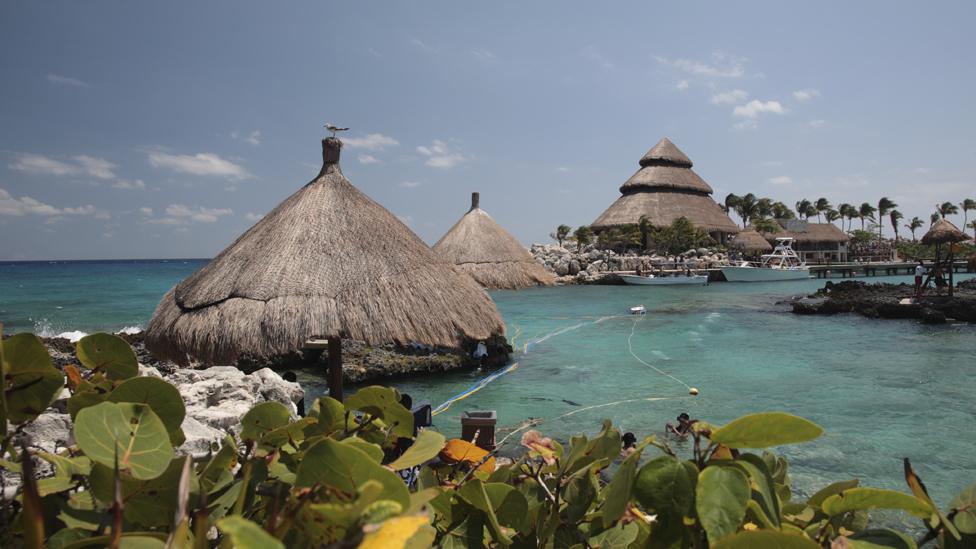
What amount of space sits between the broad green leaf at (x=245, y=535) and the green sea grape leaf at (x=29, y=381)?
15.7 inches

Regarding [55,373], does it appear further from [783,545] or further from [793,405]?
[793,405]

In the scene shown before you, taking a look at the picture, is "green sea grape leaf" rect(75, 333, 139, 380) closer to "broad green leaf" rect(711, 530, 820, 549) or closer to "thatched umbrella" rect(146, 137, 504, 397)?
"broad green leaf" rect(711, 530, 820, 549)

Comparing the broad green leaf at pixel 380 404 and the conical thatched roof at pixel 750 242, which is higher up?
the conical thatched roof at pixel 750 242

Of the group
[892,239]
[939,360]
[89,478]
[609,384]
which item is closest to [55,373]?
[89,478]

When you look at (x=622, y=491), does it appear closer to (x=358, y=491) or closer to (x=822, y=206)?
(x=358, y=491)

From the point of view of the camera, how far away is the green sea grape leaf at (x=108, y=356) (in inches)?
24.3

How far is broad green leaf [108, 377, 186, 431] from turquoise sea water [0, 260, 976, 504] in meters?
5.33

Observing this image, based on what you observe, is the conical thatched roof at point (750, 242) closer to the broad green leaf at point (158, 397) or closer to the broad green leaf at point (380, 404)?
the broad green leaf at point (380, 404)

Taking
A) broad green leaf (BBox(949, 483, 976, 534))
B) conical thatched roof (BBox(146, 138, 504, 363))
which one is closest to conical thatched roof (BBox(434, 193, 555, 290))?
conical thatched roof (BBox(146, 138, 504, 363))

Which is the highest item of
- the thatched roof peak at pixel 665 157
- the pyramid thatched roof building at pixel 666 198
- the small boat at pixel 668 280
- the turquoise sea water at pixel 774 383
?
the thatched roof peak at pixel 665 157

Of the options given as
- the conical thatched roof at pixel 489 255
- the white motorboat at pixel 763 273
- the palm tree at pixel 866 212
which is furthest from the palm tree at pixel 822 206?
the conical thatched roof at pixel 489 255

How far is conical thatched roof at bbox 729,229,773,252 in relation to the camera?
127 ft

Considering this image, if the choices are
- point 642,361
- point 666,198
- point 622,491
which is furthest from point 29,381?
point 666,198

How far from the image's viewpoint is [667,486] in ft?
1.41
